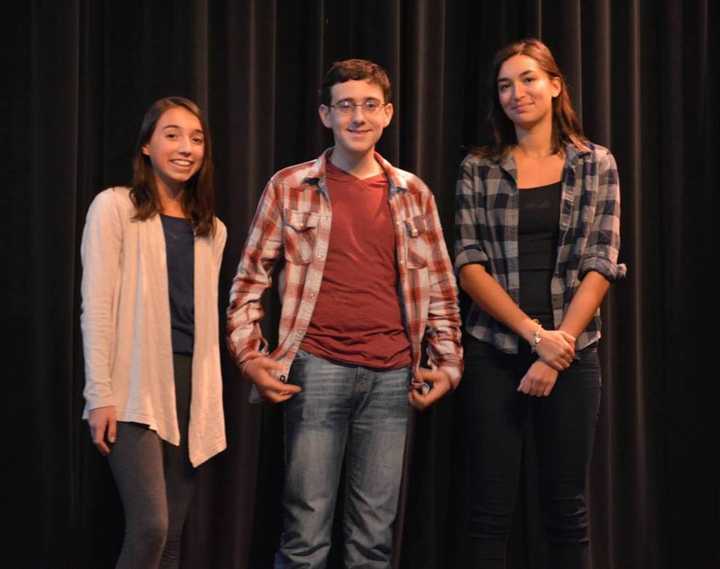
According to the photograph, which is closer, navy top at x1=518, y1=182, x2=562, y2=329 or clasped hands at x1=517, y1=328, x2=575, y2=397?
clasped hands at x1=517, y1=328, x2=575, y2=397

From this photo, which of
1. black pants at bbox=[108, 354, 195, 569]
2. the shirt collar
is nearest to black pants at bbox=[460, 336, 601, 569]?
the shirt collar

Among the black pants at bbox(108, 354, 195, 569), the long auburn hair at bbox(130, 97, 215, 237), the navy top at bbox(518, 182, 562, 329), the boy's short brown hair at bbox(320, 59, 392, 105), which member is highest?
the boy's short brown hair at bbox(320, 59, 392, 105)

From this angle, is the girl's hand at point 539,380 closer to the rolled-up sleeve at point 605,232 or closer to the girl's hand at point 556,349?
the girl's hand at point 556,349

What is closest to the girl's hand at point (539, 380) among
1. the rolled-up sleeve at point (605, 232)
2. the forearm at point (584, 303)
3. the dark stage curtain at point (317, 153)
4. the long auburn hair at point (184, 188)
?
the forearm at point (584, 303)

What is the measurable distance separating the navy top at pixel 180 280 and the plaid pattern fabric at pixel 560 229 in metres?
0.77

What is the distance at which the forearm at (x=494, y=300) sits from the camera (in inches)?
97.2

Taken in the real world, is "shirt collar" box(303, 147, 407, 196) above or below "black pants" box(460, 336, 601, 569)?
above

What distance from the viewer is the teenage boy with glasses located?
2367mm

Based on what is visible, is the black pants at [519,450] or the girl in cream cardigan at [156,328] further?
the black pants at [519,450]

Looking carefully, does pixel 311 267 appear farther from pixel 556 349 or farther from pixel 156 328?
pixel 556 349

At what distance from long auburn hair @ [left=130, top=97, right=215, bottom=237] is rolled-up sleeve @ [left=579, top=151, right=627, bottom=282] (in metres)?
1.08

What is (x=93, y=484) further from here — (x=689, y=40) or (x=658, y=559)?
(x=689, y=40)

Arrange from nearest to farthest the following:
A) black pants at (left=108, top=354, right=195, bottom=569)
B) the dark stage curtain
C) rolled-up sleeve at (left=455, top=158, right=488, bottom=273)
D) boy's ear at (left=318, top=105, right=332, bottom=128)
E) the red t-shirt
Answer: black pants at (left=108, top=354, right=195, bottom=569), the red t-shirt, boy's ear at (left=318, top=105, right=332, bottom=128), rolled-up sleeve at (left=455, top=158, right=488, bottom=273), the dark stage curtain

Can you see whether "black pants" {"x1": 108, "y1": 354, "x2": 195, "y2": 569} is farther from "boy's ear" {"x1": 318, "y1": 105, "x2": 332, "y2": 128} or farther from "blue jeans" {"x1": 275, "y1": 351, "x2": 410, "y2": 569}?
"boy's ear" {"x1": 318, "y1": 105, "x2": 332, "y2": 128}
